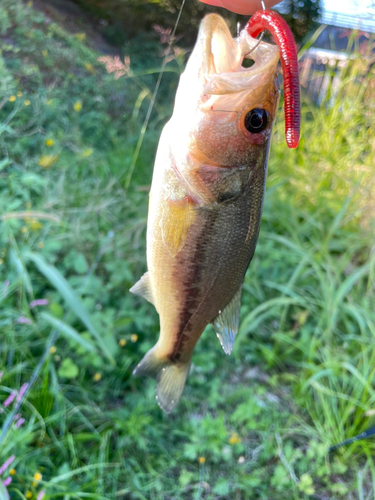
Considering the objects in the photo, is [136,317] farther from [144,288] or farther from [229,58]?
[229,58]

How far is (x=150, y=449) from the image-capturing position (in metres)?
1.70

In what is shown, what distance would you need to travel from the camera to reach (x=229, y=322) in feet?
3.12

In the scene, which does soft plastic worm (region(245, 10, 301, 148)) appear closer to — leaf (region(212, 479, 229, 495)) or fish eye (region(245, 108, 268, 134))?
fish eye (region(245, 108, 268, 134))

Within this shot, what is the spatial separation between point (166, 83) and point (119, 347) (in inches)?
96.3

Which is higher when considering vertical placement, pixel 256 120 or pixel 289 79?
pixel 289 79

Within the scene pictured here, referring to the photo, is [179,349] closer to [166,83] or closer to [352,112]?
[352,112]

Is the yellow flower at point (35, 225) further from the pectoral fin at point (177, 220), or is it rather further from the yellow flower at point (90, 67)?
the yellow flower at point (90, 67)

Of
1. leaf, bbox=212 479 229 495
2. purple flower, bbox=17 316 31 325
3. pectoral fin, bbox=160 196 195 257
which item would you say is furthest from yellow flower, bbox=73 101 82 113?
leaf, bbox=212 479 229 495

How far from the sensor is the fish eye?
2.37ft

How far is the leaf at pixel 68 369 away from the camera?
1.61 meters

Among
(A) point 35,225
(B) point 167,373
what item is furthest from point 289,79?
(A) point 35,225

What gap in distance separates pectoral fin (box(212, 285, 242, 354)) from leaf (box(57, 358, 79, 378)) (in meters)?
1.03

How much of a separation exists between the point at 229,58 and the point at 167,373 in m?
1.01

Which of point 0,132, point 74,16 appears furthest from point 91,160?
point 74,16
